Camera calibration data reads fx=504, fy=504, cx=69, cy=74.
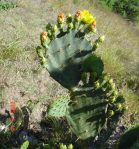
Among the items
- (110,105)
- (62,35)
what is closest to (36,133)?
(110,105)

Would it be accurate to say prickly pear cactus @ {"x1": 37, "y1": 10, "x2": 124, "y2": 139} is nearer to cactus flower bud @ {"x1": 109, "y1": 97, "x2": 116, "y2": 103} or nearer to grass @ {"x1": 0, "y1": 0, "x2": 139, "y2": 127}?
cactus flower bud @ {"x1": 109, "y1": 97, "x2": 116, "y2": 103}

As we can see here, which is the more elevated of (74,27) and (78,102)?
(74,27)

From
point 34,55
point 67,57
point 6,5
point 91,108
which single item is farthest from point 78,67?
point 6,5

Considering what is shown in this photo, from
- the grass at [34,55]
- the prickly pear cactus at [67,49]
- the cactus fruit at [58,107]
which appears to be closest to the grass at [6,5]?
the grass at [34,55]

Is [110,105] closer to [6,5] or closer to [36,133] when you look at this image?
Answer: [36,133]

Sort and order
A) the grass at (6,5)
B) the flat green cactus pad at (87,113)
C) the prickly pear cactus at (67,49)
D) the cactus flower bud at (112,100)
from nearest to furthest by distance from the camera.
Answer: the prickly pear cactus at (67,49) < the flat green cactus pad at (87,113) < the cactus flower bud at (112,100) < the grass at (6,5)

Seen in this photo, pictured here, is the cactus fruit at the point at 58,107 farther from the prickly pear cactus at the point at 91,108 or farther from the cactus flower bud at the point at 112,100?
the cactus flower bud at the point at 112,100

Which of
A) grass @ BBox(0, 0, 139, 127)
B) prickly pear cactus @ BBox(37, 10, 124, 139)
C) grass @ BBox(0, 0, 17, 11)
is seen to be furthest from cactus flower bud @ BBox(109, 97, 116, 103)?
grass @ BBox(0, 0, 17, 11)
